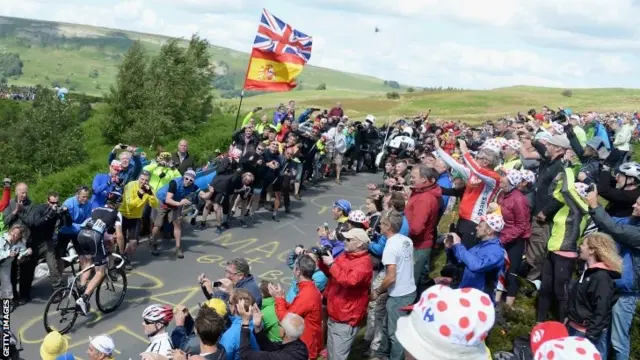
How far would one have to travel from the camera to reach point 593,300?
235 inches

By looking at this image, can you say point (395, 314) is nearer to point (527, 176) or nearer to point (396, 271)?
point (396, 271)

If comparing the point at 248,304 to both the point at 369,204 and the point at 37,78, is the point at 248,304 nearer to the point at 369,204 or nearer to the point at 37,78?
the point at 369,204

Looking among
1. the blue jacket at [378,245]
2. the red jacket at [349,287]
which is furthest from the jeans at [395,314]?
the blue jacket at [378,245]

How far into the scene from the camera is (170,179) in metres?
11.8

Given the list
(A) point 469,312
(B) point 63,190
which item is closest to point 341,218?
(A) point 469,312

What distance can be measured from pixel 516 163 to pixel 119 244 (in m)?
6.56

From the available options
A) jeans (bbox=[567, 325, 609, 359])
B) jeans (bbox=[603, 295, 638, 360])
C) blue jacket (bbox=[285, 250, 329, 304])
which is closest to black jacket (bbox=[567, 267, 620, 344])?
jeans (bbox=[567, 325, 609, 359])

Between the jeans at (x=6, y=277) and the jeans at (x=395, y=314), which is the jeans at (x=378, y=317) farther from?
the jeans at (x=6, y=277)

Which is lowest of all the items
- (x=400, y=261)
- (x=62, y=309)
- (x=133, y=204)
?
(x=62, y=309)

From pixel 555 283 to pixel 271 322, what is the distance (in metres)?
3.54

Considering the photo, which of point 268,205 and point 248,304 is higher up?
point 248,304

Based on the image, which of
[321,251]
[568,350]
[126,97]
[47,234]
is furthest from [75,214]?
[126,97]

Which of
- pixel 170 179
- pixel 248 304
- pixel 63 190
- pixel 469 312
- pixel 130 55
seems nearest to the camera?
pixel 469 312

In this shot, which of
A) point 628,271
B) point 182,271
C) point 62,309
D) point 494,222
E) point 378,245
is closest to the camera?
point 494,222
